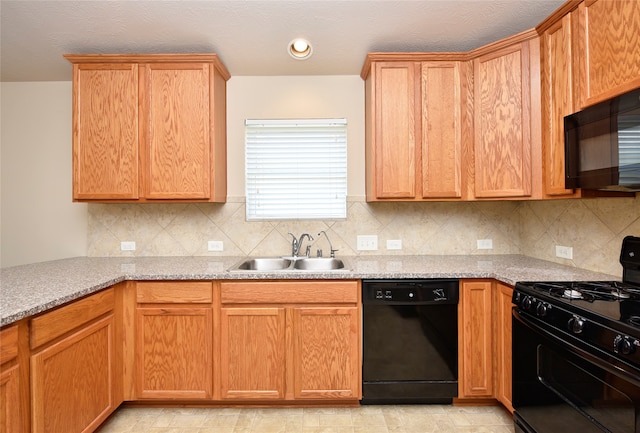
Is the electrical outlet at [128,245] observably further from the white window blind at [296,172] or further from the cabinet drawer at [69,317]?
the white window blind at [296,172]

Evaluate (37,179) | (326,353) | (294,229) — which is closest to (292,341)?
(326,353)

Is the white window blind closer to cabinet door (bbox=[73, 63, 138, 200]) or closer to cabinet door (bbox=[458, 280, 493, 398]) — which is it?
cabinet door (bbox=[73, 63, 138, 200])

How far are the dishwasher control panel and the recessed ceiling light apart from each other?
1.63 m

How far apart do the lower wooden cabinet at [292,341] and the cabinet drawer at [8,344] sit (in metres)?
1.00

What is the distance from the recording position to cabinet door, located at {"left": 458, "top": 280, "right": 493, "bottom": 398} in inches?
86.0

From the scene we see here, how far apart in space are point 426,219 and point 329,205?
2.64 ft

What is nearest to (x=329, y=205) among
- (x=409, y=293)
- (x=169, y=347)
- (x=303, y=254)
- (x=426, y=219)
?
(x=303, y=254)

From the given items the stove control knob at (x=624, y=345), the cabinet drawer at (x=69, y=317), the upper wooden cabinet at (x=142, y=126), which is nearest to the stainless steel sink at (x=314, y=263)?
the upper wooden cabinet at (x=142, y=126)

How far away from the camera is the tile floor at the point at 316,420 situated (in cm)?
204

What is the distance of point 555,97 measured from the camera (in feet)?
6.66

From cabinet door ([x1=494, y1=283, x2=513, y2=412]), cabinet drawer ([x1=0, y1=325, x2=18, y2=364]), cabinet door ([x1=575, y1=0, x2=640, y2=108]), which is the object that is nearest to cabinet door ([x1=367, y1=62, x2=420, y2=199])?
cabinet door ([x1=494, y1=283, x2=513, y2=412])

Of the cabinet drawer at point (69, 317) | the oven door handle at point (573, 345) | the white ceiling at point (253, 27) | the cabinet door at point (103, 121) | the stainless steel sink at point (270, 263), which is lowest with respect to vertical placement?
the oven door handle at point (573, 345)

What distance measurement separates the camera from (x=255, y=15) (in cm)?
209

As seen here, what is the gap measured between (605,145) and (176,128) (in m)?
2.51
